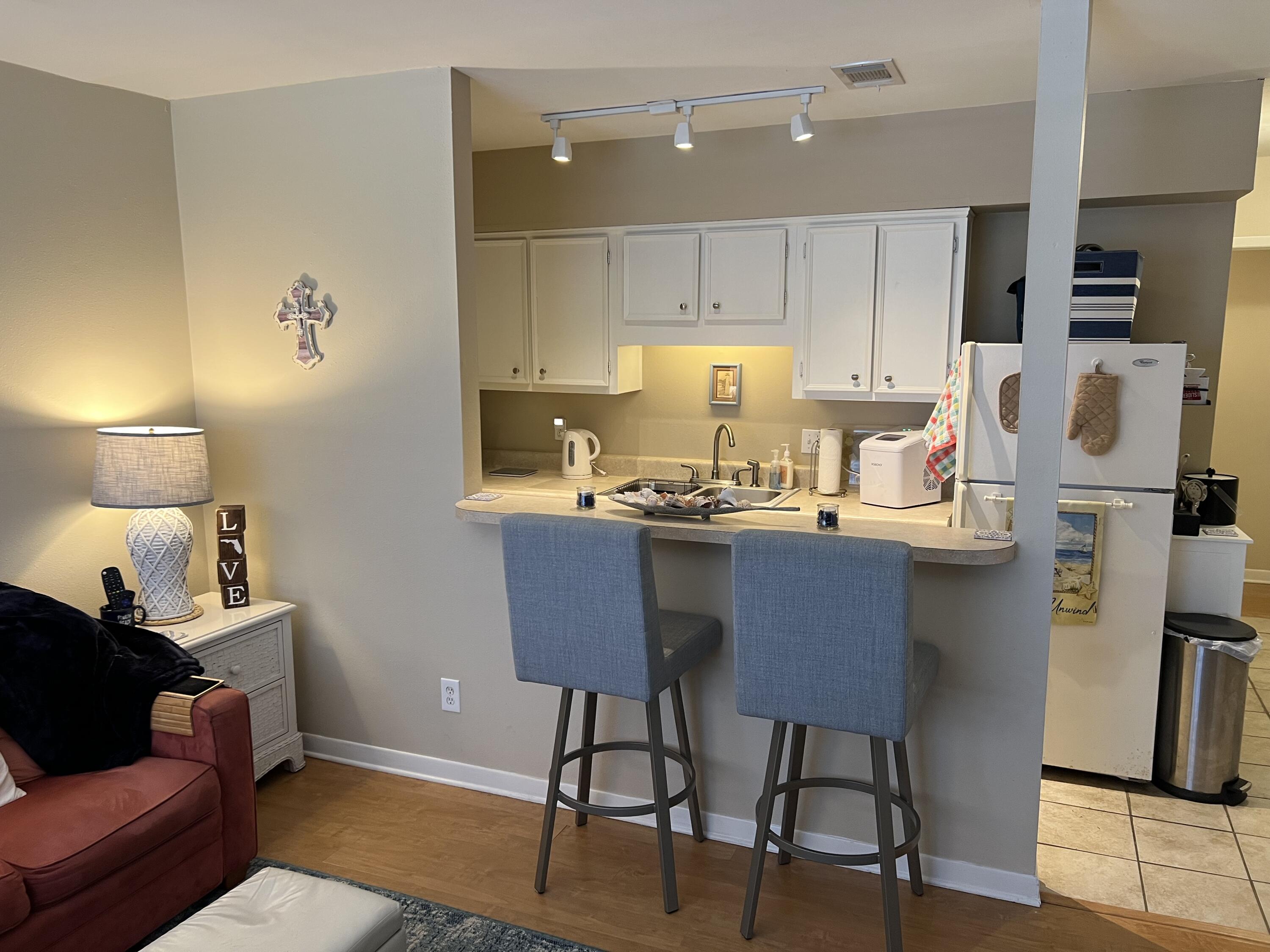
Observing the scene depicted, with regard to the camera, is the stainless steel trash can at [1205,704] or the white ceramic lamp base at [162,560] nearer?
the white ceramic lamp base at [162,560]

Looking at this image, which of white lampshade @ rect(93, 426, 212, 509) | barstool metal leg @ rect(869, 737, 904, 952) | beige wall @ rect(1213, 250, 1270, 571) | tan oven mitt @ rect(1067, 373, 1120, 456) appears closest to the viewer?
barstool metal leg @ rect(869, 737, 904, 952)

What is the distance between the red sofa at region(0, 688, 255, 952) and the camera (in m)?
2.05

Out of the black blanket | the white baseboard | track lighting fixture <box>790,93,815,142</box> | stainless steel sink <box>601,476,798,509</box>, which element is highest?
track lighting fixture <box>790,93,815,142</box>

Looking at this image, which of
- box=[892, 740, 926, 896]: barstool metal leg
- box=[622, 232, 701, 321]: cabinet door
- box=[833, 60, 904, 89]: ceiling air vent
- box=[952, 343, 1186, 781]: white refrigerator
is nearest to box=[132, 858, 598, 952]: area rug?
box=[892, 740, 926, 896]: barstool metal leg

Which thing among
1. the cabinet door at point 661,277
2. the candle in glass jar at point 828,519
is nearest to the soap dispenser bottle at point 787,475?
the cabinet door at point 661,277

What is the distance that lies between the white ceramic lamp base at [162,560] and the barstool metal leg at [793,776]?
6.71 feet

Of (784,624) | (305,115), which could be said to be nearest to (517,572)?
(784,624)

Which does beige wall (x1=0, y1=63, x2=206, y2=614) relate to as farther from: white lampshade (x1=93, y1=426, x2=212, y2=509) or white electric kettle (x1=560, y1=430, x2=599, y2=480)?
white electric kettle (x1=560, y1=430, x2=599, y2=480)

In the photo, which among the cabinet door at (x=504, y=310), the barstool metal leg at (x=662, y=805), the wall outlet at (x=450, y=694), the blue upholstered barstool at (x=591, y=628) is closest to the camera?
the blue upholstered barstool at (x=591, y=628)

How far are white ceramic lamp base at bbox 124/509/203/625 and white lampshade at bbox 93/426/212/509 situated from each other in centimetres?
7

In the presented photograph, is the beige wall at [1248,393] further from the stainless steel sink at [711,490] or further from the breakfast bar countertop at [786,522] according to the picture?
the stainless steel sink at [711,490]

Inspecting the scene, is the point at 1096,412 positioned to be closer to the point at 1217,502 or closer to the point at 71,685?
the point at 1217,502

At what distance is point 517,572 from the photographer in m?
2.51

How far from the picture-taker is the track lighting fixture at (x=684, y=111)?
2967 millimetres
